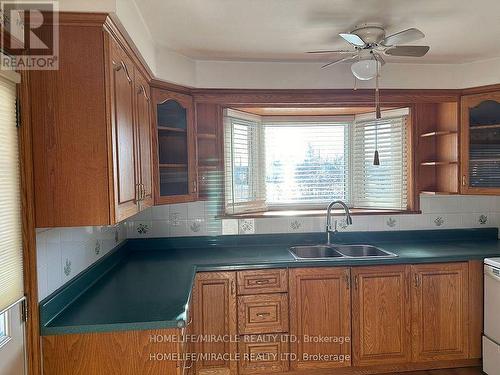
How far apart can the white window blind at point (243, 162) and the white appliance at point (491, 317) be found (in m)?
1.77

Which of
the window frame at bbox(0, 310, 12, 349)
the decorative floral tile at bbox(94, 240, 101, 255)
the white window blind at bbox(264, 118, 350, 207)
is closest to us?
the window frame at bbox(0, 310, 12, 349)

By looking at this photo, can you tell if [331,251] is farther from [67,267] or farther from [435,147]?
[67,267]

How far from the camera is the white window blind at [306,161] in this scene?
327 centimetres

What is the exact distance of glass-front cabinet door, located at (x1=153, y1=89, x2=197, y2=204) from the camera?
8.16 ft

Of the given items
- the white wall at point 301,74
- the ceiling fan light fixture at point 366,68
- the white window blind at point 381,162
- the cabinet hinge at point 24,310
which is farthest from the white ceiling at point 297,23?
the cabinet hinge at point 24,310

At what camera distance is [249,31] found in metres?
2.14

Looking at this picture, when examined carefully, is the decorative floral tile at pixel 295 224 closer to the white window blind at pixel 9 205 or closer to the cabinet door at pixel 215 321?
the cabinet door at pixel 215 321

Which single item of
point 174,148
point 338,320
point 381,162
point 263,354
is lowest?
point 263,354

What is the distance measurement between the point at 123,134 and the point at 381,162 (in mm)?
2397

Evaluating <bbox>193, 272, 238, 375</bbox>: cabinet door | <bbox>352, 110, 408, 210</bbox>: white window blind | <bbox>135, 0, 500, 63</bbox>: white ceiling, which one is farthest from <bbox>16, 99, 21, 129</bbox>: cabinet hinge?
<bbox>352, 110, 408, 210</bbox>: white window blind

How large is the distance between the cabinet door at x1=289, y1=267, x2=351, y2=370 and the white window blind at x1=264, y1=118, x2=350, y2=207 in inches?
37.7

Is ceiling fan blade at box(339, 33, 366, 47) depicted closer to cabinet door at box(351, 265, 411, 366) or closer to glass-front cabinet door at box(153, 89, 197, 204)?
glass-front cabinet door at box(153, 89, 197, 204)

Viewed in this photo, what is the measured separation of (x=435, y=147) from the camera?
3109mm

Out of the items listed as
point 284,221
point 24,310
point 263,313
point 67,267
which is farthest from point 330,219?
point 24,310
